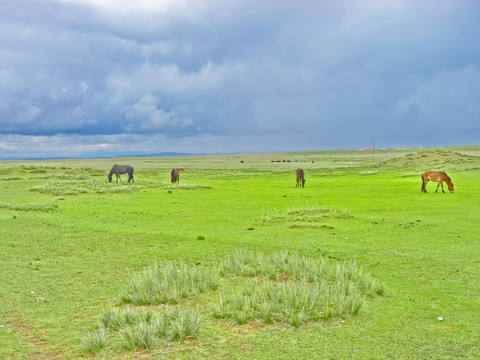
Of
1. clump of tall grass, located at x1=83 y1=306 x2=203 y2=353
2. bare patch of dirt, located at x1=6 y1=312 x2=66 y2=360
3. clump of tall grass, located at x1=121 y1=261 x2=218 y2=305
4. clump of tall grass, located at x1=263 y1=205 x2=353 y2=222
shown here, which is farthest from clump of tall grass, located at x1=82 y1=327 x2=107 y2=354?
clump of tall grass, located at x1=263 y1=205 x2=353 y2=222

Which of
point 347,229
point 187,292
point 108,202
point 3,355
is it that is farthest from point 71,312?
point 108,202

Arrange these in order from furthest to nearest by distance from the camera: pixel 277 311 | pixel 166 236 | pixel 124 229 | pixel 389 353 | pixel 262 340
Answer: pixel 124 229 → pixel 166 236 → pixel 277 311 → pixel 262 340 → pixel 389 353

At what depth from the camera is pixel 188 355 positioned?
555cm

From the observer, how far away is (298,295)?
7.27 meters

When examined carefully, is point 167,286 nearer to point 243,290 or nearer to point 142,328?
point 243,290

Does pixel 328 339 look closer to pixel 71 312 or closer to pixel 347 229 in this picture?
pixel 71 312

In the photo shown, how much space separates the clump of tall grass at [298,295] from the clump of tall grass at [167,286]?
0.65 meters

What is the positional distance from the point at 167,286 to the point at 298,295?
2.64 meters

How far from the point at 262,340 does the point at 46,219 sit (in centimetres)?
1607

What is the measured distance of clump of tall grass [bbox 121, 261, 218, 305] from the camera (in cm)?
755

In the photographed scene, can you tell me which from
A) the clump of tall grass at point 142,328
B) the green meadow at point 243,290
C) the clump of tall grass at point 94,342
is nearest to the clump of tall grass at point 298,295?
the green meadow at point 243,290

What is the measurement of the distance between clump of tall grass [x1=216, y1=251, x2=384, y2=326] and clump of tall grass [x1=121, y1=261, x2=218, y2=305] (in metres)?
0.65

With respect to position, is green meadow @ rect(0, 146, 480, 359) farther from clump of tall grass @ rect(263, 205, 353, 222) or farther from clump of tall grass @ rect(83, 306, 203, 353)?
clump of tall grass @ rect(263, 205, 353, 222)

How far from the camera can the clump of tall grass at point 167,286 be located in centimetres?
755
